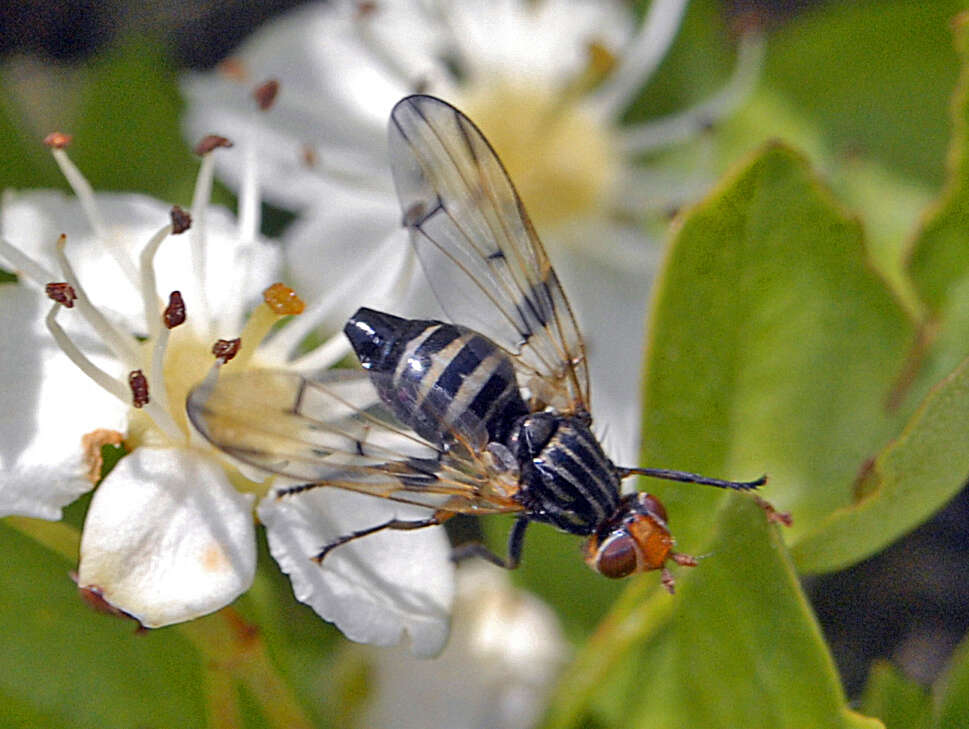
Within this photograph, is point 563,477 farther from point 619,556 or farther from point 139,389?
point 139,389

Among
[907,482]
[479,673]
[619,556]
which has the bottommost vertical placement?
[479,673]

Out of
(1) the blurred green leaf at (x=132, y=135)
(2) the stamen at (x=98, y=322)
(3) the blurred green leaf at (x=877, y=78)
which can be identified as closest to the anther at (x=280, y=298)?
(2) the stamen at (x=98, y=322)

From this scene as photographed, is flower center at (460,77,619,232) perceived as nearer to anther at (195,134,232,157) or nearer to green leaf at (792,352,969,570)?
anther at (195,134,232,157)

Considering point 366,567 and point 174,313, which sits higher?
point 174,313

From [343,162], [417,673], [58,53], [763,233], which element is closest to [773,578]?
[763,233]

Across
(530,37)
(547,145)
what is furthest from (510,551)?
(530,37)

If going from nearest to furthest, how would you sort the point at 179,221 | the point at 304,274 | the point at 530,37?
the point at 179,221 → the point at 304,274 → the point at 530,37

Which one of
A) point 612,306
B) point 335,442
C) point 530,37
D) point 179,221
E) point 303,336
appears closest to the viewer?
point 335,442

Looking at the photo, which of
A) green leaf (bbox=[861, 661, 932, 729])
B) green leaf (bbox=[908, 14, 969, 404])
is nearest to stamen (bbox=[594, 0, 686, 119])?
green leaf (bbox=[908, 14, 969, 404])
